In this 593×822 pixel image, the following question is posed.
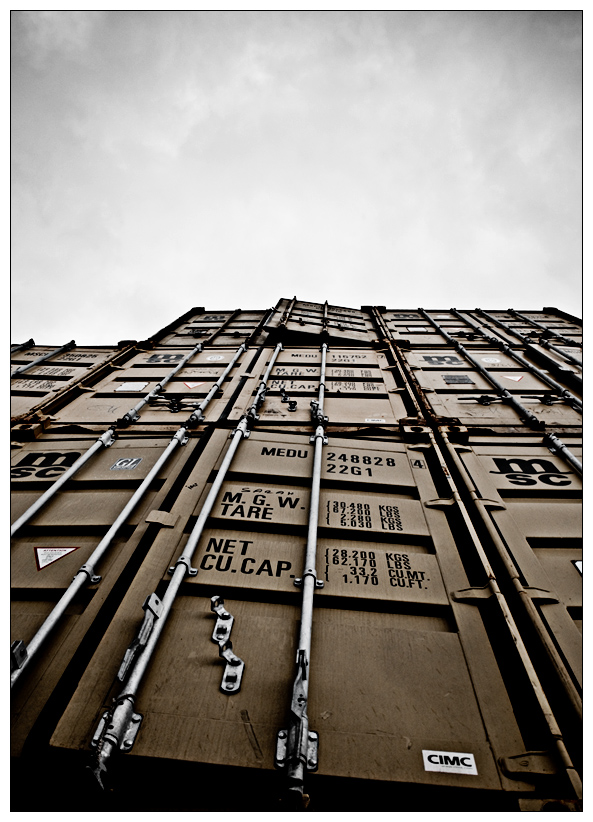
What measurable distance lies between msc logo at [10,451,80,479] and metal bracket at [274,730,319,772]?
10.7 feet

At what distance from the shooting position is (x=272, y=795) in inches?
74.9

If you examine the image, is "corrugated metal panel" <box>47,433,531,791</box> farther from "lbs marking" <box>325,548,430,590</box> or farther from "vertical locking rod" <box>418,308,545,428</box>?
"vertical locking rod" <box>418,308,545,428</box>

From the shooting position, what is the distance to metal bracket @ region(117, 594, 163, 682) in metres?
2.19

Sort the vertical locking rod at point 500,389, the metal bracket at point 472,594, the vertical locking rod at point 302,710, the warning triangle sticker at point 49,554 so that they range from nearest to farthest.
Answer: the vertical locking rod at point 302,710 → the metal bracket at point 472,594 → the warning triangle sticker at point 49,554 → the vertical locking rod at point 500,389

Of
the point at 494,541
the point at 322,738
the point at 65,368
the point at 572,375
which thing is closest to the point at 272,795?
the point at 322,738

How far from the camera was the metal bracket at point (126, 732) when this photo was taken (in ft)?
6.33

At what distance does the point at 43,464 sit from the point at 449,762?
4.27 m

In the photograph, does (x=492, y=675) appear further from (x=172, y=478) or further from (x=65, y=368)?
(x=65, y=368)

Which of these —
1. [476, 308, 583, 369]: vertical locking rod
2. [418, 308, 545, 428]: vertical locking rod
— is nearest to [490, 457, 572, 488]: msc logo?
[418, 308, 545, 428]: vertical locking rod

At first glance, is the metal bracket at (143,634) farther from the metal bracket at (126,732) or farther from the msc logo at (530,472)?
the msc logo at (530,472)

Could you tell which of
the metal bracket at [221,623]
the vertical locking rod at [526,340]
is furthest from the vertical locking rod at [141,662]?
the vertical locking rod at [526,340]

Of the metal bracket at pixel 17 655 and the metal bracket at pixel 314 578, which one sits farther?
the metal bracket at pixel 314 578

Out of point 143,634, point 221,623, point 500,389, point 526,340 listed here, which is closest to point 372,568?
point 221,623

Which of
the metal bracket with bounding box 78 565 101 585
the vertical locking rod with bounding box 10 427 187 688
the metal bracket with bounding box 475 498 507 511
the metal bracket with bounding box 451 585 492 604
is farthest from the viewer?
the metal bracket with bounding box 475 498 507 511
